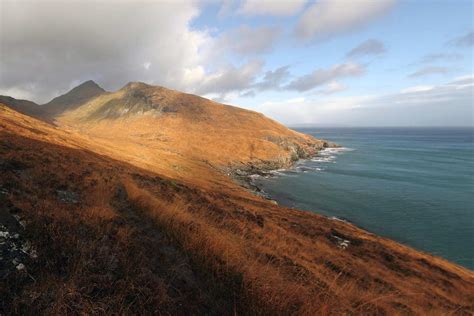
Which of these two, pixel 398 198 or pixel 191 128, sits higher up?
pixel 191 128

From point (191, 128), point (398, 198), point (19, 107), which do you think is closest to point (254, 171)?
point (398, 198)

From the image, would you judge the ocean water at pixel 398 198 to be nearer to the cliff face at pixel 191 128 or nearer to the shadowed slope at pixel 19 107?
the cliff face at pixel 191 128

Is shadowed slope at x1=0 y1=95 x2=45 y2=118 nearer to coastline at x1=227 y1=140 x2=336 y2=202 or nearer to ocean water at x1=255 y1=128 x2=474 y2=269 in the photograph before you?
coastline at x1=227 y1=140 x2=336 y2=202

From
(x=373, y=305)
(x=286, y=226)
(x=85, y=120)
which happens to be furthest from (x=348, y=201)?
(x=85, y=120)

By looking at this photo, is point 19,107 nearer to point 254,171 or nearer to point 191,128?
point 191,128

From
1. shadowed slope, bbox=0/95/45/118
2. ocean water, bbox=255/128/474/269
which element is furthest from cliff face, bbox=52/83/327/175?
ocean water, bbox=255/128/474/269

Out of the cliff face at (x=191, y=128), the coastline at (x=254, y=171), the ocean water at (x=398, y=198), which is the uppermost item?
the cliff face at (x=191, y=128)

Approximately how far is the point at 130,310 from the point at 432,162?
9961cm

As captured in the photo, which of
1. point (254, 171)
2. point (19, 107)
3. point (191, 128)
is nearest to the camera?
point (254, 171)

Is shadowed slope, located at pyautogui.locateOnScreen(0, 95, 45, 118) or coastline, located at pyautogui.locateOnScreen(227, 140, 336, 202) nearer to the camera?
coastline, located at pyautogui.locateOnScreen(227, 140, 336, 202)

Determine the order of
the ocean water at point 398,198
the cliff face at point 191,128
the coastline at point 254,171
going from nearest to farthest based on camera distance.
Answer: the ocean water at point 398,198 → the coastline at point 254,171 → the cliff face at point 191,128

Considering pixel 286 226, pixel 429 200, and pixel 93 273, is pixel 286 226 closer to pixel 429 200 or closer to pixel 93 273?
pixel 93 273

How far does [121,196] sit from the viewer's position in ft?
29.3

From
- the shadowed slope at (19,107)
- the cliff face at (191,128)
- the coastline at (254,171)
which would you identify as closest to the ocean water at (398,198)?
the coastline at (254,171)
